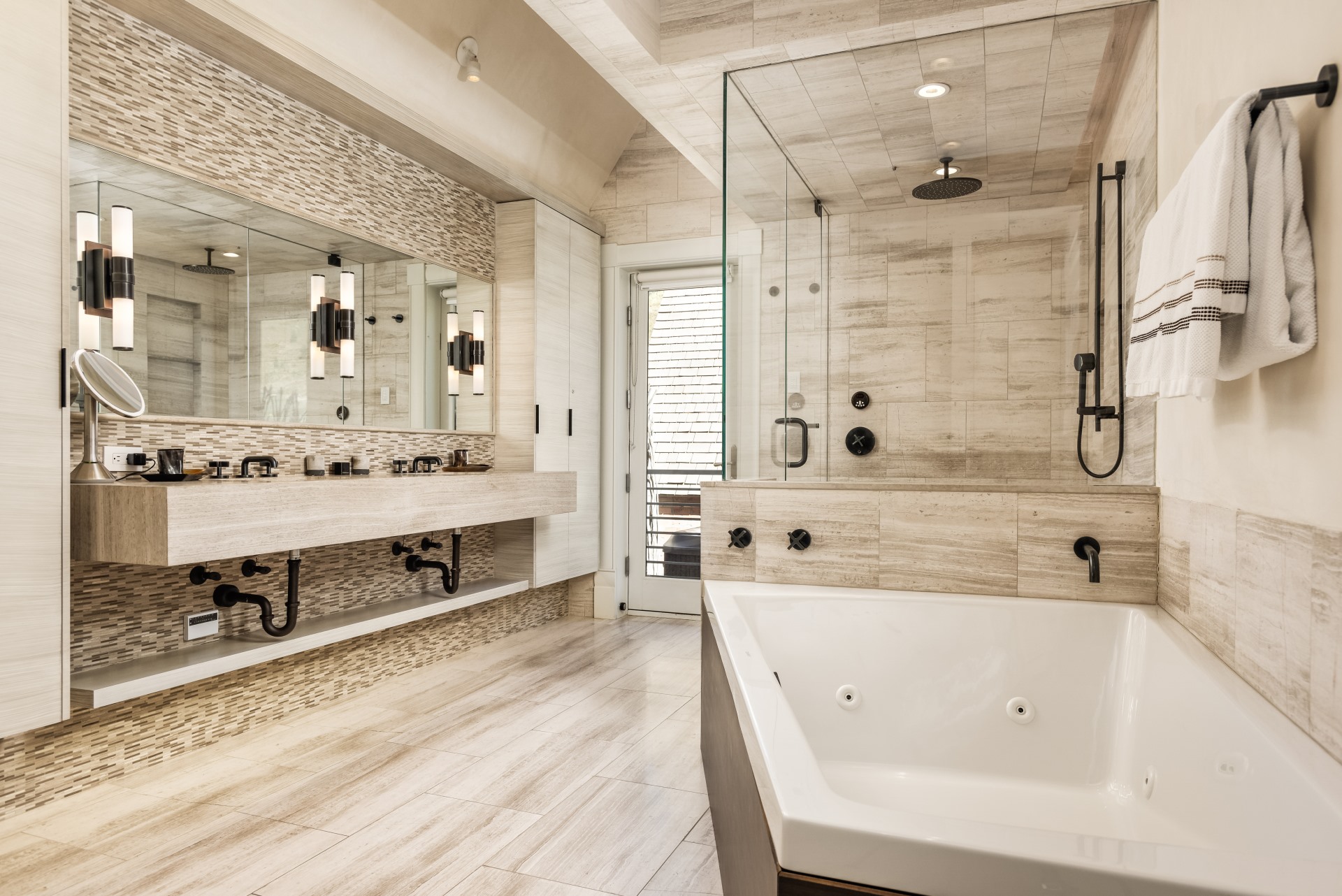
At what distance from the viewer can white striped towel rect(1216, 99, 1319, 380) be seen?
122 cm

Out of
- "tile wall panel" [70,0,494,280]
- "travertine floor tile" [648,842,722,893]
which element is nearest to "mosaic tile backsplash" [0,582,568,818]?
"tile wall panel" [70,0,494,280]

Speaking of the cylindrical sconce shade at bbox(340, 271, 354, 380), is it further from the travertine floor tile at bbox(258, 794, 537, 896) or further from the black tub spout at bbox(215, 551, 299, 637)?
the travertine floor tile at bbox(258, 794, 537, 896)

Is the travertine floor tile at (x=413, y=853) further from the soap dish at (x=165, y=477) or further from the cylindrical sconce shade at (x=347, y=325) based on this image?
the cylindrical sconce shade at (x=347, y=325)

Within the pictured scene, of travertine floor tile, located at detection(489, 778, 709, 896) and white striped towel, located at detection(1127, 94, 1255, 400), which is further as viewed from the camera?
travertine floor tile, located at detection(489, 778, 709, 896)

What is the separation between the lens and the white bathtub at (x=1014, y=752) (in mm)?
838

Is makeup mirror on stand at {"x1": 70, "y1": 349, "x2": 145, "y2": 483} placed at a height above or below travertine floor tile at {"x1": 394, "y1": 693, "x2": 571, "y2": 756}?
above

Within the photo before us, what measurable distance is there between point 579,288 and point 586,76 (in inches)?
43.3

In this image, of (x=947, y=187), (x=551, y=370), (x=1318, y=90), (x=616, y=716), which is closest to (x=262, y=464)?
(x=616, y=716)

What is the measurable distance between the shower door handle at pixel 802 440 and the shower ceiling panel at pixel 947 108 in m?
0.82

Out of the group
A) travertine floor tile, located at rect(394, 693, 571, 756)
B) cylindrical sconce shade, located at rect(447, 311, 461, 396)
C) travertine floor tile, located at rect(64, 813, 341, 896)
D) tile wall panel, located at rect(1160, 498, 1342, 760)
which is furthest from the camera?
cylindrical sconce shade, located at rect(447, 311, 461, 396)

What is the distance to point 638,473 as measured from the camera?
15.7ft

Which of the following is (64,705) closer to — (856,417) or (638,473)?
(856,417)

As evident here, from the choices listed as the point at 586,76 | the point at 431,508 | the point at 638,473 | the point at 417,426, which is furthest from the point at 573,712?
the point at 586,76

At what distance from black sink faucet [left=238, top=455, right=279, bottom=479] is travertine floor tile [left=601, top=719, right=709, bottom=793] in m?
1.52
